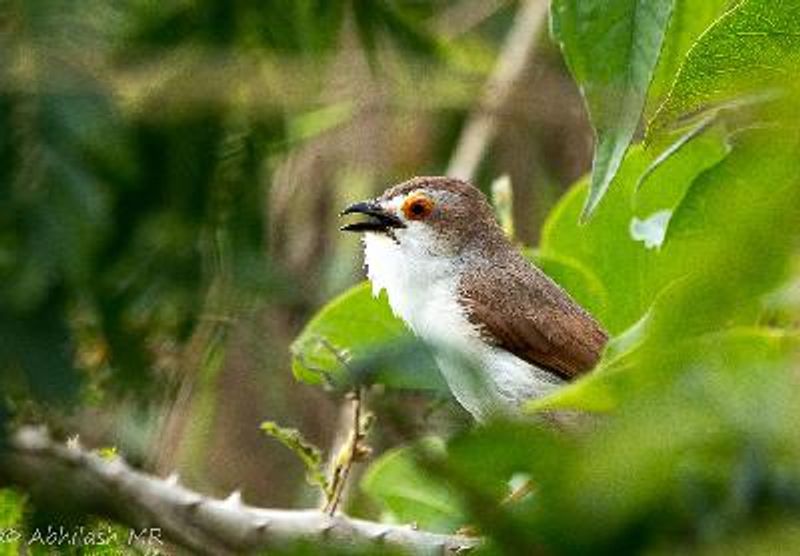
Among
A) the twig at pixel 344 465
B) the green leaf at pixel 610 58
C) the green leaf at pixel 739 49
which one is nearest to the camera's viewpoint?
the green leaf at pixel 739 49

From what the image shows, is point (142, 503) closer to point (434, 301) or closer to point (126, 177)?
point (126, 177)

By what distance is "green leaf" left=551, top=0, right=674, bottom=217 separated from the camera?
65.6 inches

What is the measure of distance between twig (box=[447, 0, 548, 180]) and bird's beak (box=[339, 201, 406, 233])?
53.9 inches

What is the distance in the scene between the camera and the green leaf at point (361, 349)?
29.5 inches

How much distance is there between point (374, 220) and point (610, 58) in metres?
2.03

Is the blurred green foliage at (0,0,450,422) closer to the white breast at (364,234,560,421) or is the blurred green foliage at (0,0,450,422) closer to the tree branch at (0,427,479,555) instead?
the tree branch at (0,427,479,555)

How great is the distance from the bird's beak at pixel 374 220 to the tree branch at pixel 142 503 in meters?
2.08

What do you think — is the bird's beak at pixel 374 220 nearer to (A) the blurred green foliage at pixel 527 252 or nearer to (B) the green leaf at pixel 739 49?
(A) the blurred green foliage at pixel 527 252

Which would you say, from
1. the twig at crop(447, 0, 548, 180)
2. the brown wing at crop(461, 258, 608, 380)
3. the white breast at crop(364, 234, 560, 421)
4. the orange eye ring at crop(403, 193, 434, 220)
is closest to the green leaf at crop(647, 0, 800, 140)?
the white breast at crop(364, 234, 560, 421)

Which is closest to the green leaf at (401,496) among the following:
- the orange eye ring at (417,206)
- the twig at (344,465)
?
the twig at (344,465)

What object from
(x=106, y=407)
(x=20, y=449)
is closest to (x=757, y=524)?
(x=20, y=449)

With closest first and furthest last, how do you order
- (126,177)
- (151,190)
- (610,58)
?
(610,58)
(126,177)
(151,190)

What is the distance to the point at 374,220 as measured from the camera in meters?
3.73

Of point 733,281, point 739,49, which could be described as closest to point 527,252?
point 739,49
